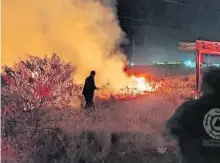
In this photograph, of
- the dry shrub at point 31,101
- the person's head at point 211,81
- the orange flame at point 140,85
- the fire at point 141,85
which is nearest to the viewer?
the person's head at point 211,81

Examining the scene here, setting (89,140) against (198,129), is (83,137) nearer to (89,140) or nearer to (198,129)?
(89,140)

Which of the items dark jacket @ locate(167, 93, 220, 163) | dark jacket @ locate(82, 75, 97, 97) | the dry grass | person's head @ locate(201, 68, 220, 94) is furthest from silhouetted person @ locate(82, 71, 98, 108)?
person's head @ locate(201, 68, 220, 94)

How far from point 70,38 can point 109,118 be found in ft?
18.0

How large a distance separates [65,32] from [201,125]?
12.4 metres

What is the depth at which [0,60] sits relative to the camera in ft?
41.1

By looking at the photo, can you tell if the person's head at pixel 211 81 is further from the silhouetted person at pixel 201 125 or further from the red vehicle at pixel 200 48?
the red vehicle at pixel 200 48

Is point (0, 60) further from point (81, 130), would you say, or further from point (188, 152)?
point (188, 152)

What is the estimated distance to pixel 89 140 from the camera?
8.24 meters

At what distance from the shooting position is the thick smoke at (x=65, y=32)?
1377 cm

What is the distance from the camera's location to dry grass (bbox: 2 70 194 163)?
25.5 ft

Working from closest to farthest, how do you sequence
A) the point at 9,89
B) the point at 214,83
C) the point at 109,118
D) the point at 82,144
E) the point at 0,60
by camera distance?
1. the point at 214,83
2. the point at 82,144
3. the point at 9,89
4. the point at 109,118
5. the point at 0,60

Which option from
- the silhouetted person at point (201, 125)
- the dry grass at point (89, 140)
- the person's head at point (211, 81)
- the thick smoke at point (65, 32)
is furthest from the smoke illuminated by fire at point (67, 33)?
the person's head at point (211, 81)

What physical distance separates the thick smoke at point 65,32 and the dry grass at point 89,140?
4.15 m

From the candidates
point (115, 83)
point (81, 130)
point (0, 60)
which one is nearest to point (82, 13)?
point (115, 83)
